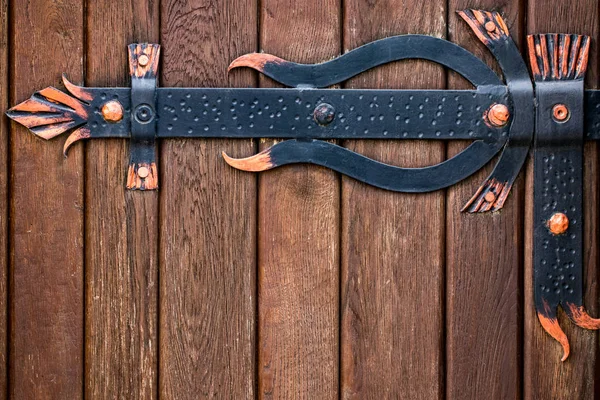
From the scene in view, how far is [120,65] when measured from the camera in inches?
37.5

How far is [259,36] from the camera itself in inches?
37.9

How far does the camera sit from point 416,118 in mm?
946

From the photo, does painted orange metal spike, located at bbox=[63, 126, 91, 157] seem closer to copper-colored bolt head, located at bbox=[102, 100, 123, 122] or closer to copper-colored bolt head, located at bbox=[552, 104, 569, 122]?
copper-colored bolt head, located at bbox=[102, 100, 123, 122]

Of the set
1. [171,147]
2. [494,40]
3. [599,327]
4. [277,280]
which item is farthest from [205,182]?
[599,327]

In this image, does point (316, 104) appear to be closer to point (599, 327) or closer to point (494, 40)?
point (494, 40)

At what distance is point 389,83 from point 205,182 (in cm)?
33

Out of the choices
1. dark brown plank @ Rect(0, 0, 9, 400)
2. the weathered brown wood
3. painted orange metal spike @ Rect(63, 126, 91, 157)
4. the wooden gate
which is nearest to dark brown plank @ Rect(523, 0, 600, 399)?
the wooden gate

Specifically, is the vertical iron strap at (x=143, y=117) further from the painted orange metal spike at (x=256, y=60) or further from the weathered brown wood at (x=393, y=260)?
the weathered brown wood at (x=393, y=260)

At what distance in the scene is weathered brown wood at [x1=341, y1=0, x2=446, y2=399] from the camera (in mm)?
964

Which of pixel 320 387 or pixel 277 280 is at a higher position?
pixel 277 280

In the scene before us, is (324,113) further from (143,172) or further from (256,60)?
(143,172)

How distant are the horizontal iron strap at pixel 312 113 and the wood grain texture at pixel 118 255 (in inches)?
2.2

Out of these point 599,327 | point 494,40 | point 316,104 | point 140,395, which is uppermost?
point 494,40

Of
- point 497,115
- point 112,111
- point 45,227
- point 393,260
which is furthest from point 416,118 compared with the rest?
point 45,227
